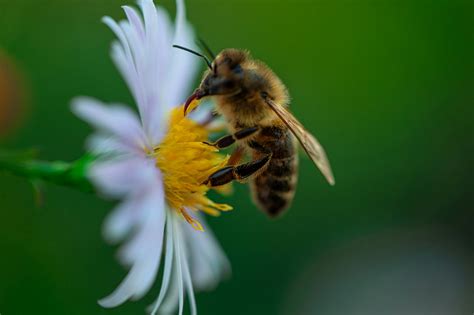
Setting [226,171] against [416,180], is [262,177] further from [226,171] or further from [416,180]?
[416,180]

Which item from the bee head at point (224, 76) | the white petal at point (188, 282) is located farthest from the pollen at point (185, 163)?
the bee head at point (224, 76)

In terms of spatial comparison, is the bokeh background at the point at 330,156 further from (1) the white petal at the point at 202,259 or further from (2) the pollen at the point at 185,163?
(2) the pollen at the point at 185,163

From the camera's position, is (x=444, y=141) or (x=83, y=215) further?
(x=444, y=141)

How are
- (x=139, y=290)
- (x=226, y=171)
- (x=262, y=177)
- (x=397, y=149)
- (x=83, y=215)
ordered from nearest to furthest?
(x=139, y=290) < (x=226, y=171) < (x=262, y=177) < (x=83, y=215) < (x=397, y=149)

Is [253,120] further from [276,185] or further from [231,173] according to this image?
[276,185]

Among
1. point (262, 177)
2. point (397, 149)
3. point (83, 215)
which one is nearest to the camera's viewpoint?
point (262, 177)


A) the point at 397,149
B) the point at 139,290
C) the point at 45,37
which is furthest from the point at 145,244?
the point at 397,149

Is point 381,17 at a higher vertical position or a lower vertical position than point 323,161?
higher

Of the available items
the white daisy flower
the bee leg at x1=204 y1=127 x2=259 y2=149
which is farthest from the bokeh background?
the bee leg at x1=204 y1=127 x2=259 y2=149
